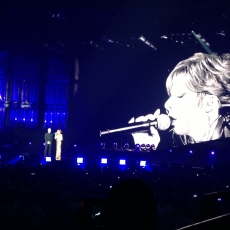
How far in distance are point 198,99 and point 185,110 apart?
32.1 inches

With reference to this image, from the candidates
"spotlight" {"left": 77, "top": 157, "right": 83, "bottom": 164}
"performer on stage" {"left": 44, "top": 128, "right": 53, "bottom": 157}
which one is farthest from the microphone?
"performer on stage" {"left": 44, "top": 128, "right": 53, "bottom": 157}

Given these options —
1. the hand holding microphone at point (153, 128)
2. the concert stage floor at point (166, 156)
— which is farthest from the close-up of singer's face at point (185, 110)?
the concert stage floor at point (166, 156)

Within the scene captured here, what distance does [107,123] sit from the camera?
2145 cm

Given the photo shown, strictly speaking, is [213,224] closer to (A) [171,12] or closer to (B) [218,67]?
(A) [171,12]

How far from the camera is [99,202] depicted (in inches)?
71.3

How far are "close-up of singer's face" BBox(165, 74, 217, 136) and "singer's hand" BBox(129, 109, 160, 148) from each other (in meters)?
0.91

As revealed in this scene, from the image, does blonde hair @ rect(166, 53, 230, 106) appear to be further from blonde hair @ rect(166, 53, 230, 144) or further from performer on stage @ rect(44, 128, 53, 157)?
performer on stage @ rect(44, 128, 53, 157)

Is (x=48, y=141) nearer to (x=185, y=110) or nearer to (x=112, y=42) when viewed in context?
(x=112, y=42)

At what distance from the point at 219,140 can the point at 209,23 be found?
5278 millimetres

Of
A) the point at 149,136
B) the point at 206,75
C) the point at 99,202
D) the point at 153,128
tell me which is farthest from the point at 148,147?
the point at 99,202

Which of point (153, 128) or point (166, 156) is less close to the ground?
point (153, 128)

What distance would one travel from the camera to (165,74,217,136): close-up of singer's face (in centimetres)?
1881

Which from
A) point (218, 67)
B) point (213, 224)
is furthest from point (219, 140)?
point (213, 224)

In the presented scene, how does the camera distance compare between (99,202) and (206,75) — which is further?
(206,75)
